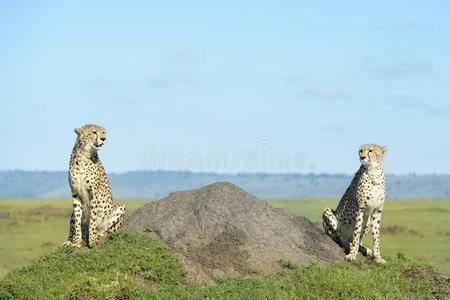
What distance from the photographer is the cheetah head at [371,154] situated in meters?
14.6

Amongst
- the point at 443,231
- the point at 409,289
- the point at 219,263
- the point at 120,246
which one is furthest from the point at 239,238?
the point at 443,231

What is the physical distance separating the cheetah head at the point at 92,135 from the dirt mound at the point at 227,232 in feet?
4.97

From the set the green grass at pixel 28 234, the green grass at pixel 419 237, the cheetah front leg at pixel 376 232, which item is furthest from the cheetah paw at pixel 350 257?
the green grass at pixel 28 234

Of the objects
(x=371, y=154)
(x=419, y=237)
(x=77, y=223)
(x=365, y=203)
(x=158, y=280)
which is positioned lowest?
(x=419, y=237)

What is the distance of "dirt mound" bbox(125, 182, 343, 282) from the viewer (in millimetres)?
13727

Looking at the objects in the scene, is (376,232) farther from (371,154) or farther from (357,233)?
(371,154)

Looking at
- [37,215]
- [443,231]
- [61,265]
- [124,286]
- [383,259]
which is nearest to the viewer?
[124,286]

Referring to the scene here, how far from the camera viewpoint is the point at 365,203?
14.7 meters

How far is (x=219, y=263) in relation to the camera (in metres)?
13.7

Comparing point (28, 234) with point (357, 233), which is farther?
point (28, 234)

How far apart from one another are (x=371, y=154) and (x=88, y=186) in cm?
443

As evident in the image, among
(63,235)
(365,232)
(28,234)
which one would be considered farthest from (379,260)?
(28,234)

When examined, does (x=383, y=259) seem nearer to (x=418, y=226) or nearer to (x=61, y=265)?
(x=61, y=265)

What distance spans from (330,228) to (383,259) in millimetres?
1131
